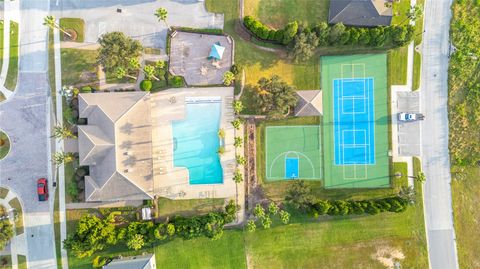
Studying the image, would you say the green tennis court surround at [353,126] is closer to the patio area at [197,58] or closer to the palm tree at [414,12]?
the palm tree at [414,12]

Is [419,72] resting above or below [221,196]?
above

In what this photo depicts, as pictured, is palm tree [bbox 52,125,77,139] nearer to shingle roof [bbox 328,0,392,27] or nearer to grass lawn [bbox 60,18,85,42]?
grass lawn [bbox 60,18,85,42]

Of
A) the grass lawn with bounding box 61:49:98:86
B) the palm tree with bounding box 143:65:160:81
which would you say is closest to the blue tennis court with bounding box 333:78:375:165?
the palm tree with bounding box 143:65:160:81

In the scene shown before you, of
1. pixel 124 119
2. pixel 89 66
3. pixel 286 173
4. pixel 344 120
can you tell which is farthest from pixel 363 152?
pixel 89 66

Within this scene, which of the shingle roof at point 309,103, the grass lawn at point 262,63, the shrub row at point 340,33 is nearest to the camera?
the shrub row at point 340,33

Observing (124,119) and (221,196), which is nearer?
(124,119)

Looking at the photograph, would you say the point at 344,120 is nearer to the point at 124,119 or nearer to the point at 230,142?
the point at 230,142

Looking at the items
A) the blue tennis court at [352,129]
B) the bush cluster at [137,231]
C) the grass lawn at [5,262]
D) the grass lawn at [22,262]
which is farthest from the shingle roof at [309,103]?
the grass lawn at [5,262]
